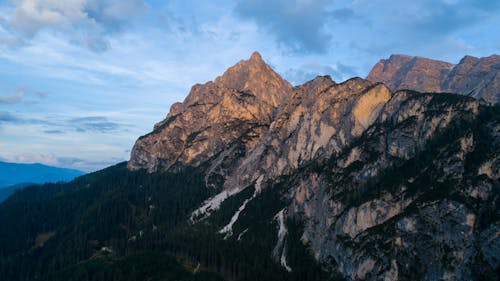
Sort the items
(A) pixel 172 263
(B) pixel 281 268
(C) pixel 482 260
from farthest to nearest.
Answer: (A) pixel 172 263 → (B) pixel 281 268 → (C) pixel 482 260

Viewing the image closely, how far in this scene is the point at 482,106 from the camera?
638ft

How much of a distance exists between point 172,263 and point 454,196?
123 metres

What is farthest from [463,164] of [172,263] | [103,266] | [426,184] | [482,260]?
[103,266]

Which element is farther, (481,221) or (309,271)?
(309,271)

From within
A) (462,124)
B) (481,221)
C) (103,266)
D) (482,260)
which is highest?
(462,124)

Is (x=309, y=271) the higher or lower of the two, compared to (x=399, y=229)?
lower

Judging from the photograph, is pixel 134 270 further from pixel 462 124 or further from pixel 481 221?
pixel 462 124

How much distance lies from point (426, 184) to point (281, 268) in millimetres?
69230

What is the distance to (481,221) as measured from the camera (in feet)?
443

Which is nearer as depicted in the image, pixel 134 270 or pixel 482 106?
pixel 134 270

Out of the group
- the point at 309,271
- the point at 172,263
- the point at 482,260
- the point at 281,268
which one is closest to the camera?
the point at 482,260

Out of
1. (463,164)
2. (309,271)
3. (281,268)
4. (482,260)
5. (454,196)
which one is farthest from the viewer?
(281,268)

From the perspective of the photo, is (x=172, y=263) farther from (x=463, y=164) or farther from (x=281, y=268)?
(x=463, y=164)

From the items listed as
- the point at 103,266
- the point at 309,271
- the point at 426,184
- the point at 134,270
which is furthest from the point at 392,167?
the point at 103,266
